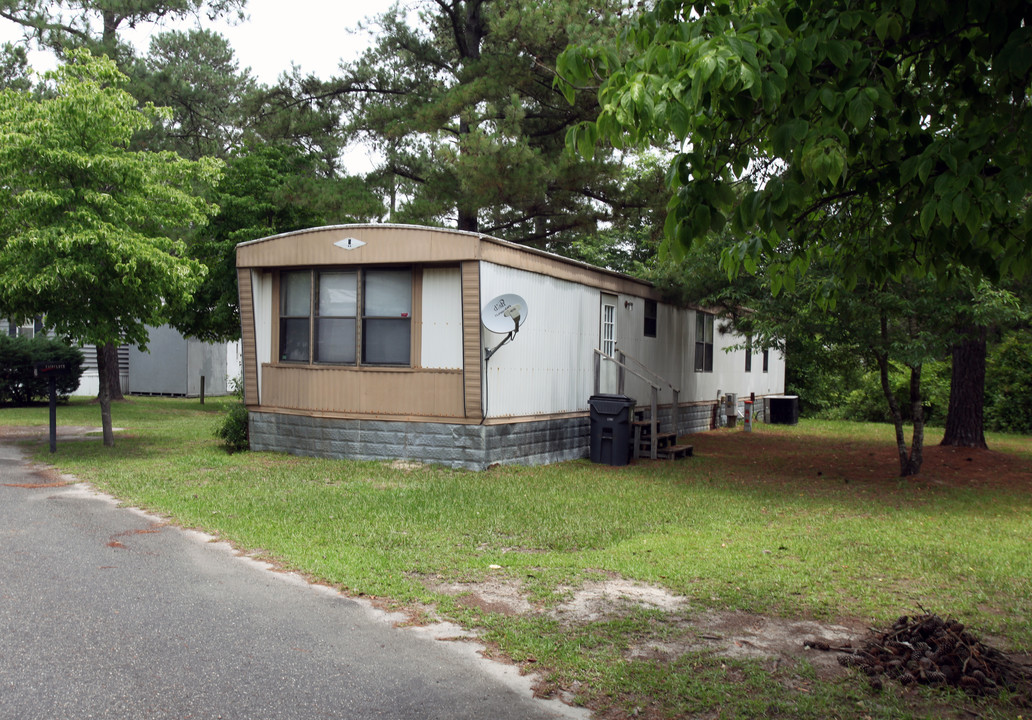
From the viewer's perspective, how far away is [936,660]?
422cm

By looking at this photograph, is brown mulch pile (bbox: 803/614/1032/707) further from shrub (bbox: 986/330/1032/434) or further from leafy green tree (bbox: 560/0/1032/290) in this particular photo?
shrub (bbox: 986/330/1032/434)

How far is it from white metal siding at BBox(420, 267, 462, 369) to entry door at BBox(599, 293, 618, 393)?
11.9 feet

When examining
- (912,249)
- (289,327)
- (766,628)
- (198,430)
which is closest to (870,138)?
(912,249)

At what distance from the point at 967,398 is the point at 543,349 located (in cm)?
831

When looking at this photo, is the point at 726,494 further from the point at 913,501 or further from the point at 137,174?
the point at 137,174

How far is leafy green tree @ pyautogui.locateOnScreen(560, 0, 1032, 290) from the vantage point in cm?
331

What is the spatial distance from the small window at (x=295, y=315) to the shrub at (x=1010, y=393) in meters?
16.2

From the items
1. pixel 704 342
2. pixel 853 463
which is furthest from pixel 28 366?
pixel 853 463

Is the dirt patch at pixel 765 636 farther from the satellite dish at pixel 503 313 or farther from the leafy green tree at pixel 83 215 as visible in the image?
the leafy green tree at pixel 83 215

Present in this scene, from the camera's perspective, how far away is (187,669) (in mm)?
4160

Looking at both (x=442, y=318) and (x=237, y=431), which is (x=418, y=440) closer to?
(x=442, y=318)

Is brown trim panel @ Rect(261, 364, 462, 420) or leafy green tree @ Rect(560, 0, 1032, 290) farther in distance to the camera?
brown trim panel @ Rect(261, 364, 462, 420)

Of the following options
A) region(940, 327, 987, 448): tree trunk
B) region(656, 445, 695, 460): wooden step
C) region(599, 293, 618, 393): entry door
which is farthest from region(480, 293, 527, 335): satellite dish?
region(940, 327, 987, 448): tree trunk

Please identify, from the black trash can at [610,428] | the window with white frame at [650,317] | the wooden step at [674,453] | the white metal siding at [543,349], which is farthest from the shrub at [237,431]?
the window with white frame at [650,317]
